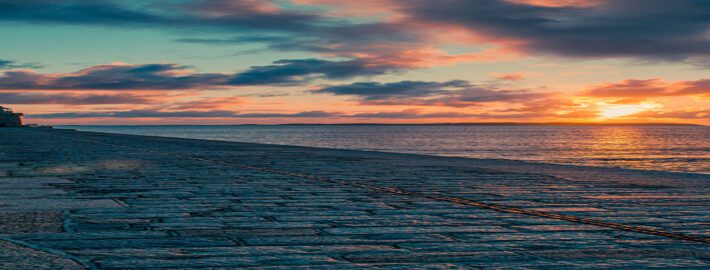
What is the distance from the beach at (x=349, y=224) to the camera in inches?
200

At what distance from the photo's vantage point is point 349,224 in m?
6.93

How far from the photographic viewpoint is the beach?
5086 millimetres

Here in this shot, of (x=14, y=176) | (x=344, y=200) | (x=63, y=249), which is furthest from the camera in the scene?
(x=14, y=176)

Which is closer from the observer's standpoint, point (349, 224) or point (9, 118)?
point (349, 224)

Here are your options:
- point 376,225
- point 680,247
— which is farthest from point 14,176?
point 680,247

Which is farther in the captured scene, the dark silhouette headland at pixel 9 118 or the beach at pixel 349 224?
the dark silhouette headland at pixel 9 118

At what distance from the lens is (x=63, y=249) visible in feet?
17.5

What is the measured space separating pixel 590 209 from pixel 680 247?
2823 millimetres

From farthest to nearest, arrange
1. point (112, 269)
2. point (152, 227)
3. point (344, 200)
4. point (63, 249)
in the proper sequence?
point (344, 200)
point (152, 227)
point (63, 249)
point (112, 269)

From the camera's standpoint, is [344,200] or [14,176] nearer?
[344,200]

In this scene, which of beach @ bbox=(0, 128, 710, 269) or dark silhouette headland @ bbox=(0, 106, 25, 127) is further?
dark silhouette headland @ bbox=(0, 106, 25, 127)

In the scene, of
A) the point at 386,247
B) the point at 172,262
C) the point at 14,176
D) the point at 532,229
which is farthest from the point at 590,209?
the point at 14,176

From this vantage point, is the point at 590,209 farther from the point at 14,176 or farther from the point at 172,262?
the point at 14,176

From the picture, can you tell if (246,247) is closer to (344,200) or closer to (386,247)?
(386,247)
